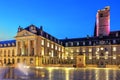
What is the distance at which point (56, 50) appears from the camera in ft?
414

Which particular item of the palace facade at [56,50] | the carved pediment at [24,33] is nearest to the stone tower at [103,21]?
the palace facade at [56,50]

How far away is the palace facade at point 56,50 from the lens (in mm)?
109312

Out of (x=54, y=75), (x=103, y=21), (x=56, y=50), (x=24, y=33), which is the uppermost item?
(x=103, y=21)

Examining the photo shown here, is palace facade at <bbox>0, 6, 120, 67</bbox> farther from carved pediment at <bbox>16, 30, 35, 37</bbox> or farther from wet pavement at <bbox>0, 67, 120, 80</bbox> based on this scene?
wet pavement at <bbox>0, 67, 120, 80</bbox>

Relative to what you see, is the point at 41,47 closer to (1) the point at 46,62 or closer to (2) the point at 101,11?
(1) the point at 46,62

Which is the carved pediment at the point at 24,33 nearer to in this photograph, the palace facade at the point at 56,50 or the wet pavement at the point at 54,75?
the palace facade at the point at 56,50

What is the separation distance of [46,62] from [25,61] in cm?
946

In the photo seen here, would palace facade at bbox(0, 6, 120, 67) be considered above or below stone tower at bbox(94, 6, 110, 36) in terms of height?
below

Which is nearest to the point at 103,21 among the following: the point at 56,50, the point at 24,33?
the point at 56,50

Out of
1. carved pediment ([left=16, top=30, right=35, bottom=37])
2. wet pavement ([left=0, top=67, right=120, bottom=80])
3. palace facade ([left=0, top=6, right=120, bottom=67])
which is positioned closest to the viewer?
wet pavement ([left=0, top=67, right=120, bottom=80])

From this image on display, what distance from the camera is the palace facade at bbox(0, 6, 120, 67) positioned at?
359 ft

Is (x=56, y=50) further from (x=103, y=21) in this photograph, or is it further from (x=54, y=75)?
(x=54, y=75)

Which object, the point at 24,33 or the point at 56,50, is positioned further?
the point at 56,50

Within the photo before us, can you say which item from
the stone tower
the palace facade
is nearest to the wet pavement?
the palace facade
